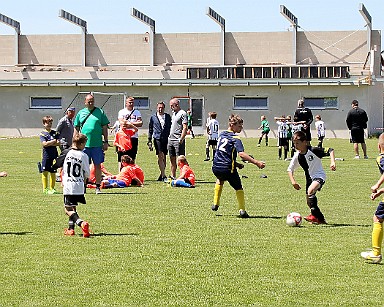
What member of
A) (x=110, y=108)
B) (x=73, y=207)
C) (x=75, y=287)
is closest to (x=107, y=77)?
(x=110, y=108)

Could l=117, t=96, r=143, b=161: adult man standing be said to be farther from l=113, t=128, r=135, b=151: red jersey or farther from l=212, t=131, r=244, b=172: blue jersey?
l=212, t=131, r=244, b=172: blue jersey

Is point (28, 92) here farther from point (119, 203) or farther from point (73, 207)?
point (73, 207)

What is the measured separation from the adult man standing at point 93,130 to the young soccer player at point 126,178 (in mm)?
1495

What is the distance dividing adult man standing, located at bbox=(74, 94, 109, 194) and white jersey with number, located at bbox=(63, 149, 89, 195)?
6.06 m

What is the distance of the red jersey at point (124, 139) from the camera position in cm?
2198

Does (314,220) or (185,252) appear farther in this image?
(314,220)

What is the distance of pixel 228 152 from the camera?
50.6ft

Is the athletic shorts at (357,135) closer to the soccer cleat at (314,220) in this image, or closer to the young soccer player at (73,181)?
the soccer cleat at (314,220)

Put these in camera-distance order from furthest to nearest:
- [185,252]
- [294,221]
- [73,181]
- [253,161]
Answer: [253,161]
[294,221]
[73,181]
[185,252]

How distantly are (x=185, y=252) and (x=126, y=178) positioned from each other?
996 centimetres

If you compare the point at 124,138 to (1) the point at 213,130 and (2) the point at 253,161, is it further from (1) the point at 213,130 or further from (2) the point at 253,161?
(1) the point at 213,130

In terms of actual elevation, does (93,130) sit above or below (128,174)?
above

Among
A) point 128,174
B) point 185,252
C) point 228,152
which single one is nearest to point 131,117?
point 128,174

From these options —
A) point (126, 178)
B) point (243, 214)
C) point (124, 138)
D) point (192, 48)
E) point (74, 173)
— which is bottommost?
point (243, 214)
